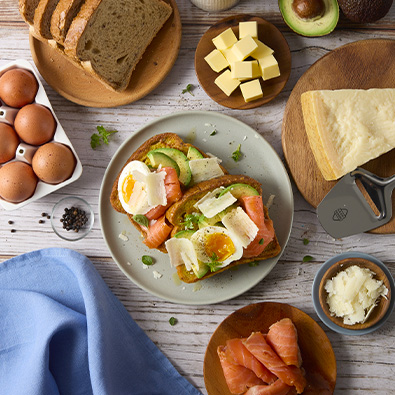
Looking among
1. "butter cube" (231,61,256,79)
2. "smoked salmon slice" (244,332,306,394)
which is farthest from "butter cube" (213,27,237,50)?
"smoked salmon slice" (244,332,306,394)

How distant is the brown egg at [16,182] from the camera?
9.14 ft

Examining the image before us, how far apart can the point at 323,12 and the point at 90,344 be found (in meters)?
2.28

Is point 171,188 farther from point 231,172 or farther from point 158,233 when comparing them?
point 231,172

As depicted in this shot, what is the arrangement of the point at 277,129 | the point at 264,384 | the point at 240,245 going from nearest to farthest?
the point at 240,245 → the point at 264,384 → the point at 277,129

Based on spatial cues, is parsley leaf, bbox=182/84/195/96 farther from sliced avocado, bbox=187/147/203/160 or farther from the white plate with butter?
sliced avocado, bbox=187/147/203/160

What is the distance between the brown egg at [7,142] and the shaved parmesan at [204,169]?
103cm

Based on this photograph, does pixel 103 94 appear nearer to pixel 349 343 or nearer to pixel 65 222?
pixel 65 222

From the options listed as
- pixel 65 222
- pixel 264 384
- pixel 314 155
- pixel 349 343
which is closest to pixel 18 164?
pixel 65 222

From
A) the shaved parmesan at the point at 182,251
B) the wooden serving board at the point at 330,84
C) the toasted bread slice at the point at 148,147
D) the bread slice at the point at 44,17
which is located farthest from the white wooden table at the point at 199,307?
the shaved parmesan at the point at 182,251

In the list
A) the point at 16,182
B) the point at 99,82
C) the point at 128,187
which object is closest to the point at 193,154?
the point at 128,187

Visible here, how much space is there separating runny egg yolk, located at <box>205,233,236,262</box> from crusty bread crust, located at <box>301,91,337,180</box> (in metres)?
0.67

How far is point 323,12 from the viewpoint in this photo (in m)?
2.80

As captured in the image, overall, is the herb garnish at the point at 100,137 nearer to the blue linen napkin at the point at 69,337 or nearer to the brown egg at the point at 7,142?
the brown egg at the point at 7,142

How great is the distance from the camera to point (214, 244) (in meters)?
2.63
